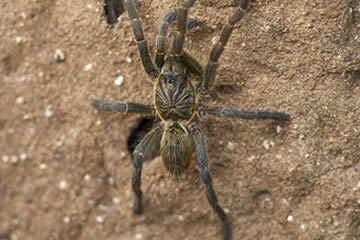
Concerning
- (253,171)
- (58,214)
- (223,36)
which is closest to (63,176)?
(58,214)

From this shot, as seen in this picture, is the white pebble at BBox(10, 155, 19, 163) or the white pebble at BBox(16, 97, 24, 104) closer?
the white pebble at BBox(16, 97, 24, 104)

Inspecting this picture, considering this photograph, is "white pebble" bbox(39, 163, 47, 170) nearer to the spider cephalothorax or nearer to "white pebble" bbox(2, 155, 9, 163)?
"white pebble" bbox(2, 155, 9, 163)

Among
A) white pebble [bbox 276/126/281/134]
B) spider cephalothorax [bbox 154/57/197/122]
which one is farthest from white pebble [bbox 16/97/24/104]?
white pebble [bbox 276/126/281/134]

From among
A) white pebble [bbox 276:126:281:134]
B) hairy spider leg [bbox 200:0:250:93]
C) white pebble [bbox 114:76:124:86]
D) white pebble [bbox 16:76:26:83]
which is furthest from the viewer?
white pebble [bbox 16:76:26:83]

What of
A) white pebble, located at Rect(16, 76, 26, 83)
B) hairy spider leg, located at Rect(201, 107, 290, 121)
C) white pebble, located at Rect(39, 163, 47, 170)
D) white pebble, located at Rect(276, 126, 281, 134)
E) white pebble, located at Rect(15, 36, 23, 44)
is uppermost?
white pebble, located at Rect(15, 36, 23, 44)

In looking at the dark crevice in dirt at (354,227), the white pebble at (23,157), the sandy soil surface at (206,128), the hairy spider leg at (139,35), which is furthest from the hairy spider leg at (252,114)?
the white pebble at (23,157)

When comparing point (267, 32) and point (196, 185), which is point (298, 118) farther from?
point (196, 185)

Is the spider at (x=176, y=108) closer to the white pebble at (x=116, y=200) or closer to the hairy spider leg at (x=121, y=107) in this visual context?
the hairy spider leg at (x=121, y=107)
